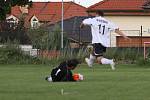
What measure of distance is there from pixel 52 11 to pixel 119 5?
132 feet

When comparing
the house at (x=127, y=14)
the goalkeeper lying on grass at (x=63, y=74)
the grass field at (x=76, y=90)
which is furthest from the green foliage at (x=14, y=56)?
the house at (x=127, y=14)

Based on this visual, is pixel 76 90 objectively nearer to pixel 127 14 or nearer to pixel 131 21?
pixel 131 21

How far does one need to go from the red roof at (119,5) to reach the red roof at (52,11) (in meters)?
32.8

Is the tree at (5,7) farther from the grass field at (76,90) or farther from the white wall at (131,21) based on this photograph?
the grass field at (76,90)

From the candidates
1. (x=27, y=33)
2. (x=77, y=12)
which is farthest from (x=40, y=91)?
(x=77, y=12)

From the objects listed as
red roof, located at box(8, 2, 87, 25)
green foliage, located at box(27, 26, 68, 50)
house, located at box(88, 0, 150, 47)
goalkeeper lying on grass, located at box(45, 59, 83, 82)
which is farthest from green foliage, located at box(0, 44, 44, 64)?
red roof, located at box(8, 2, 87, 25)

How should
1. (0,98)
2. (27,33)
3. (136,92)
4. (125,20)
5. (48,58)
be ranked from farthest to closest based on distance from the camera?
(125,20)
(27,33)
(48,58)
(136,92)
(0,98)

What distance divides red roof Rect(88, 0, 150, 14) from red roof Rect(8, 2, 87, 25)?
1291 inches

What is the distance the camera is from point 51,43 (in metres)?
33.1

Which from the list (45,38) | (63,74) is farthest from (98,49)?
(45,38)

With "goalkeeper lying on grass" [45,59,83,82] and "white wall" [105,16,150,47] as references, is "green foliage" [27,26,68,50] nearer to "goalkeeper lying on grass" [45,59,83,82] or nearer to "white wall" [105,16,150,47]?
"white wall" [105,16,150,47]

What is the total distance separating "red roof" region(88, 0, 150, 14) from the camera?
175 feet

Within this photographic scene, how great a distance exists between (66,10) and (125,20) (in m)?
39.7

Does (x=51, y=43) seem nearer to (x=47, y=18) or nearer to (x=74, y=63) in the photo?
(x=74, y=63)
